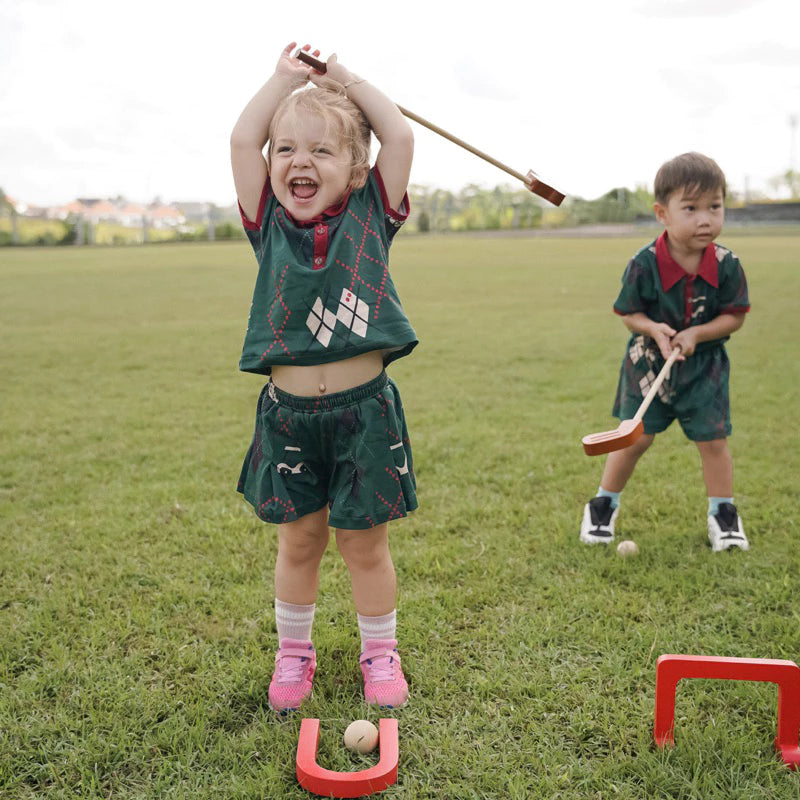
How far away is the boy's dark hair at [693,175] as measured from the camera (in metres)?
3.14

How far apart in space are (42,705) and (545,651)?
56.3 inches

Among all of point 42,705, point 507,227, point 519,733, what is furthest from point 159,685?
point 507,227

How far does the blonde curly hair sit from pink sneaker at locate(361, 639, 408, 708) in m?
1.27

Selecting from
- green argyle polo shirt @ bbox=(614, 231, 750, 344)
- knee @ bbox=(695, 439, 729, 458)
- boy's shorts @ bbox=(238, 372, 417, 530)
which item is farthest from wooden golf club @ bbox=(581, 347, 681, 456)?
boy's shorts @ bbox=(238, 372, 417, 530)

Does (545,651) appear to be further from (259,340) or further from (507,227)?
(507,227)

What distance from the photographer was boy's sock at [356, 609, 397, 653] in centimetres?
246

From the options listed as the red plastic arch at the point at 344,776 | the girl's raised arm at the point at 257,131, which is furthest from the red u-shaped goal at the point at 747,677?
the girl's raised arm at the point at 257,131

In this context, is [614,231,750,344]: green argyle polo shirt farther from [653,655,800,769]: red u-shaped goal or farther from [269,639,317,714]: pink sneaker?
[269,639,317,714]: pink sneaker

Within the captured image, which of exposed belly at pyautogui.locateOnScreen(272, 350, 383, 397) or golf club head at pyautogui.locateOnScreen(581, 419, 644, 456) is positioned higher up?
exposed belly at pyautogui.locateOnScreen(272, 350, 383, 397)

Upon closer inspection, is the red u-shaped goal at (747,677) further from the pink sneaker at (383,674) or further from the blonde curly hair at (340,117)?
the blonde curly hair at (340,117)

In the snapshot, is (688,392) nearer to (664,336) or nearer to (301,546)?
(664,336)

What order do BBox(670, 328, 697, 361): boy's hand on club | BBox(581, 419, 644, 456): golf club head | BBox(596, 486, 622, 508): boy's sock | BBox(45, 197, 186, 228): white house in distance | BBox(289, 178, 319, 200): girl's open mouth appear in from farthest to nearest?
BBox(45, 197, 186, 228): white house in distance, BBox(596, 486, 622, 508): boy's sock, BBox(670, 328, 697, 361): boy's hand on club, BBox(581, 419, 644, 456): golf club head, BBox(289, 178, 319, 200): girl's open mouth

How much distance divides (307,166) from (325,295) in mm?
328

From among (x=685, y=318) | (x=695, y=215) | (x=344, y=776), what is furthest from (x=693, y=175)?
(x=344, y=776)
